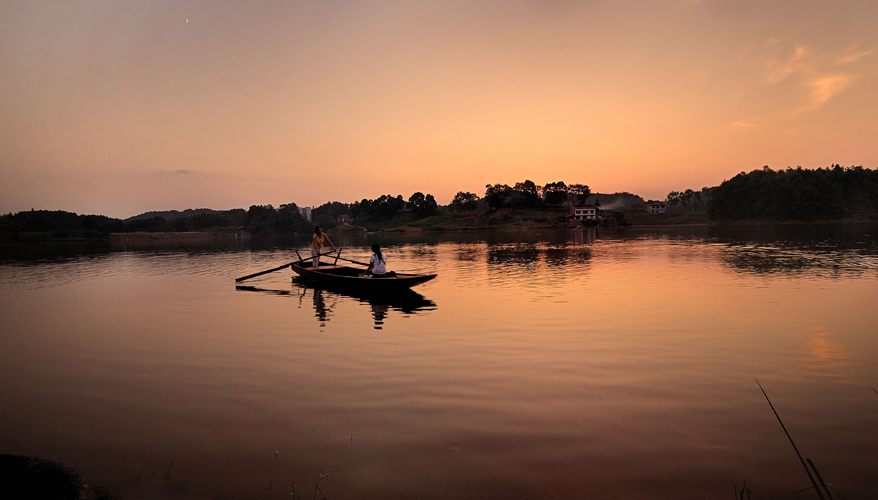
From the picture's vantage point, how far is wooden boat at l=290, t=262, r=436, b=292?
2050 cm

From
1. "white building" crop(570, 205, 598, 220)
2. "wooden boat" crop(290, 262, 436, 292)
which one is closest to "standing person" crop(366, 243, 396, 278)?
"wooden boat" crop(290, 262, 436, 292)

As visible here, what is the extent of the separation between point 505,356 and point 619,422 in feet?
14.1

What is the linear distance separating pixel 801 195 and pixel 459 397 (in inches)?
7203

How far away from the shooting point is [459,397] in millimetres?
8891

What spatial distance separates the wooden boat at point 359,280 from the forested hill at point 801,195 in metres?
174

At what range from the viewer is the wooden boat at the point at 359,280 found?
2050 centimetres

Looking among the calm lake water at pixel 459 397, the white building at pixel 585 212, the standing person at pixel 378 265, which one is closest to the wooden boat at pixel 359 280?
the standing person at pixel 378 265

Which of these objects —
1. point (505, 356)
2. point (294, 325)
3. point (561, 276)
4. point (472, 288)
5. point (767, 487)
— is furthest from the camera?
point (561, 276)

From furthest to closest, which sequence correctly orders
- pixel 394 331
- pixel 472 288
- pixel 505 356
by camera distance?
pixel 472 288 < pixel 394 331 < pixel 505 356

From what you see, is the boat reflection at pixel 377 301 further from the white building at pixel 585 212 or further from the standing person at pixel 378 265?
the white building at pixel 585 212

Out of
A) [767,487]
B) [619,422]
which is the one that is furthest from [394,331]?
[767,487]

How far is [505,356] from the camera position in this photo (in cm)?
1166

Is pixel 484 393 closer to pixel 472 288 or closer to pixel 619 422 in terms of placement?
pixel 619 422

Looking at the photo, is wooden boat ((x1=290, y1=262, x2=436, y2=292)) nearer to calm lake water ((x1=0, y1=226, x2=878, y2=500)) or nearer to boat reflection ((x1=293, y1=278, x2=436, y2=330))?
boat reflection ((x1=293, y1=278, x2=436, y2=330))
